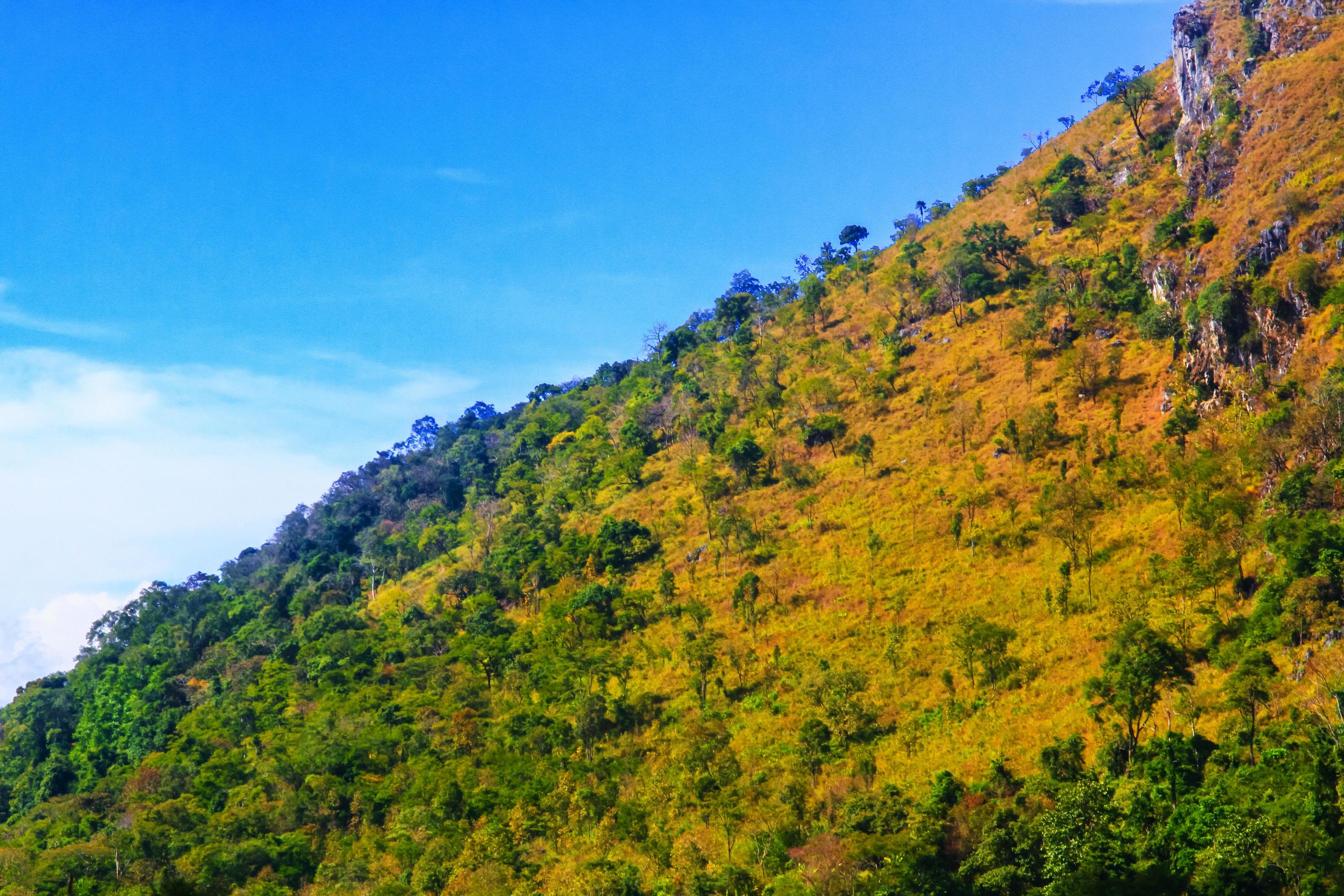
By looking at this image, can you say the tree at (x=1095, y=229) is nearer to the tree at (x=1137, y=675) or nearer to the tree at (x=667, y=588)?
the tree at (x=667, y=588)

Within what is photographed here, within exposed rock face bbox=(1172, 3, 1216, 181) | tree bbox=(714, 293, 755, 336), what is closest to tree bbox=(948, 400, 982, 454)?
exposed rock face bbox=(1172, 3, 1216, 181)

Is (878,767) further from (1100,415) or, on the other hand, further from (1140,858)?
(1100,415)

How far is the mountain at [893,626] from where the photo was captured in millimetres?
36188

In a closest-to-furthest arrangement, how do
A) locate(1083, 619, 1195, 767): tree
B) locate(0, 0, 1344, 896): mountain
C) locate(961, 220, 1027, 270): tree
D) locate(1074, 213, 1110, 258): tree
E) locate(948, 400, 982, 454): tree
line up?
locate(0, 0, 1344, 896): mountain
locate(1083, 619, 1195, 767): tree
locate(948, 400, 982, 454): tree
locate(1074, 213, 1110, 258): tree
locate(961, 220, 1027, 270): tree

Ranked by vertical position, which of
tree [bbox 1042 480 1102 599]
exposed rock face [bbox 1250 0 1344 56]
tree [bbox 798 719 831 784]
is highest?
exposed rock face [bbox 1250 0 1344 56]

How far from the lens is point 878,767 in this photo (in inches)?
1687

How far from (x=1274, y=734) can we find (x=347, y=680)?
2314 inches

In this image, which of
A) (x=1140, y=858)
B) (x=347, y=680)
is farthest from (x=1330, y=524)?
(x=347, y=680)

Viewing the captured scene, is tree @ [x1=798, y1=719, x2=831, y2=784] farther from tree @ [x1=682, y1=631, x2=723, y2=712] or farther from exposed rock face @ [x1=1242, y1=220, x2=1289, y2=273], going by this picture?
exposed rock face @ [x1=1242, y1=220, x2=1289, y2=273]

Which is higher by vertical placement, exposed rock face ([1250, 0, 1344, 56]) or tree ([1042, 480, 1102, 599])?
exposed rock face ([1250, 0, 1344, 56])

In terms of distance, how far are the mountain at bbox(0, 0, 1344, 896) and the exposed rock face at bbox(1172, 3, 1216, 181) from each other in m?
0.66

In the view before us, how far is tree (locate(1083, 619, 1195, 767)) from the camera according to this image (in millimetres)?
37188

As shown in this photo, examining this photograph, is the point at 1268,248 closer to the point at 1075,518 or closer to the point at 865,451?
the point at 1075,518

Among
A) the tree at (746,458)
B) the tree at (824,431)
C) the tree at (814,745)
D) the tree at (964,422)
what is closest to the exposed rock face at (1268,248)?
the tree at (964,422)
